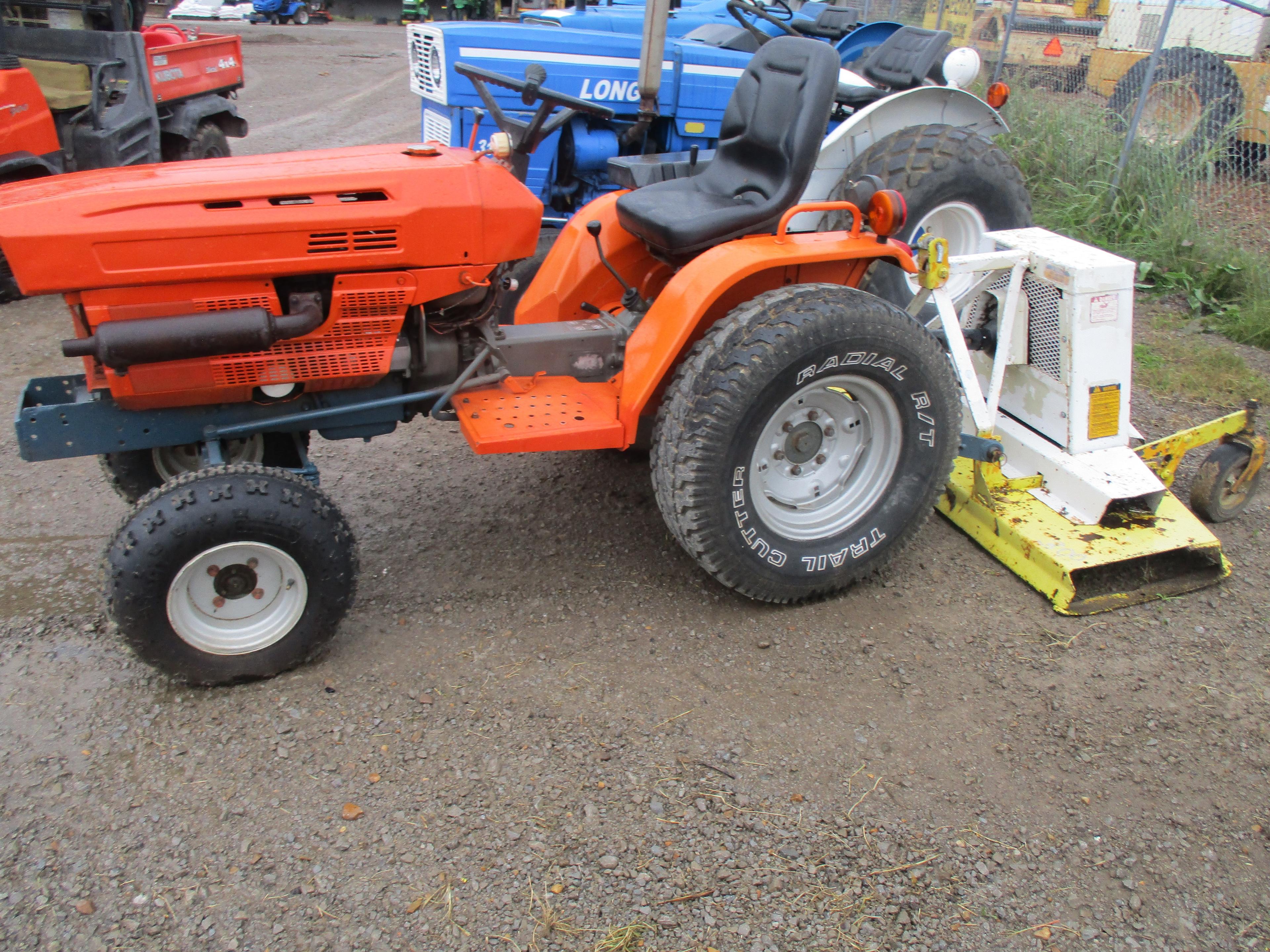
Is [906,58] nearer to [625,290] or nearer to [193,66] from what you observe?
[625,290]

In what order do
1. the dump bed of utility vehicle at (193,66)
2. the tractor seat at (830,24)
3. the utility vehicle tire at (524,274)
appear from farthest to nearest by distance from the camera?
the dump bed of utility vehicle at (193,66)
the tractor seat at (830,24)
the utility vehicle tire at (524,274)

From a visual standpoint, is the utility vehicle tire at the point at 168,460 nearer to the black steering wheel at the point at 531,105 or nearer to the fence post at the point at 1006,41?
the black steering wheel at the point at 531,105

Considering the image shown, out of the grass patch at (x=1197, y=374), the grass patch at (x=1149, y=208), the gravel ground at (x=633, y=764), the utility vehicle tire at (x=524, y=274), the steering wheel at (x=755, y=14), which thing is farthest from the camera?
the grass patch at (x=1149, y=208)

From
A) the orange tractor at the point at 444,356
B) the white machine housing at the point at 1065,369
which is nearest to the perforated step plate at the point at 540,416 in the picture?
the orange tractor at the point at 444,356

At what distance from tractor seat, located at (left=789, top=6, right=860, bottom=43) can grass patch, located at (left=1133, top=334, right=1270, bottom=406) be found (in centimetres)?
239

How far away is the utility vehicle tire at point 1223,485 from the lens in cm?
326

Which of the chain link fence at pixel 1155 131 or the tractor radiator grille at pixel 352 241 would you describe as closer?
the tractor radiator grille at pixel 352 241

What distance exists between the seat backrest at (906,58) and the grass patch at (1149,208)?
62.5 inches

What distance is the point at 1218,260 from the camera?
17.3 ft

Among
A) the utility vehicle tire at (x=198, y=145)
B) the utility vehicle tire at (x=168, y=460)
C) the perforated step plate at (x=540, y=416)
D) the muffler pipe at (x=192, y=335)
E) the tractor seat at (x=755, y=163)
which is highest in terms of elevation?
the utility vehicle tire at (x=198, y=145)

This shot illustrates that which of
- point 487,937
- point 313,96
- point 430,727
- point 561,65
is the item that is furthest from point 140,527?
point 313,96

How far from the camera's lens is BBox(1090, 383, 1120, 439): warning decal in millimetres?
3043

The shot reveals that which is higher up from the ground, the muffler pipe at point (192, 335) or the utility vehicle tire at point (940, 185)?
the utility vehicle tire at point (940, 185)

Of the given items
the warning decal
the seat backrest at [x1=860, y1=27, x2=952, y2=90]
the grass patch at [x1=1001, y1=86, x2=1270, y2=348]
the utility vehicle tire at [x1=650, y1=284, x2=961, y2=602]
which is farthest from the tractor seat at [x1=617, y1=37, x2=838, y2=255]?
the grass patch at [x1=1001, y1=86, x2=1270, y2=348]
